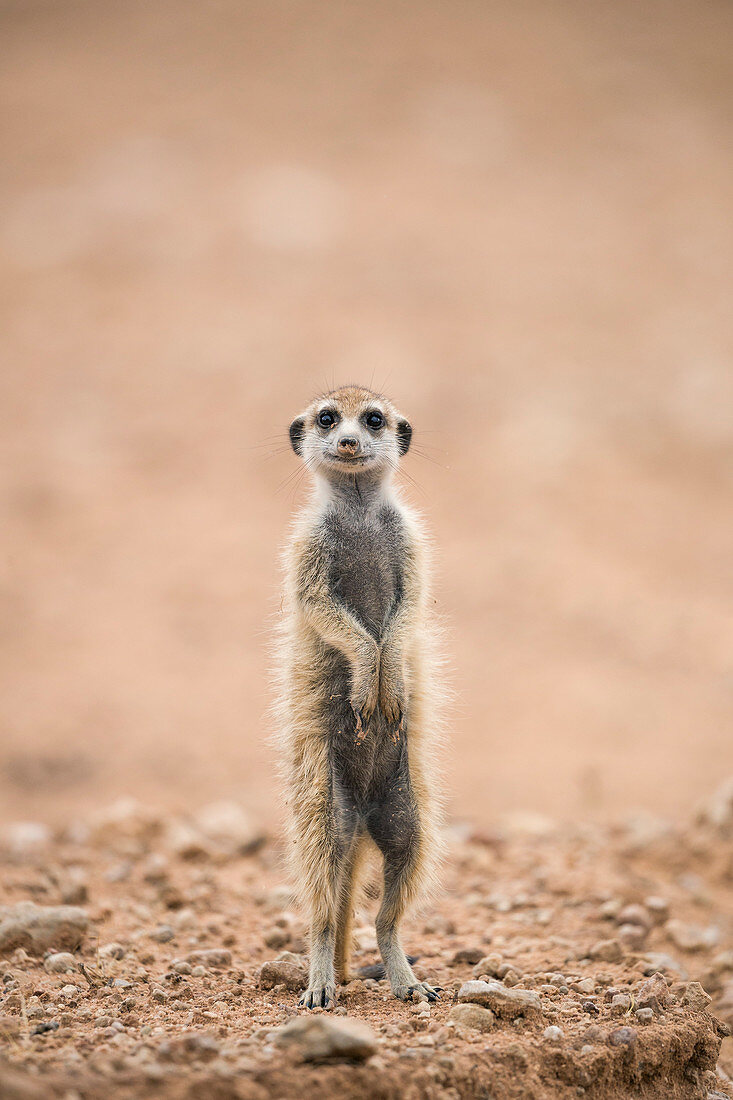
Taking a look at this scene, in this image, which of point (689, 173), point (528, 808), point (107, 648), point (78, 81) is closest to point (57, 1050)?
point (528, 808)

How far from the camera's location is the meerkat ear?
4102 millimetres

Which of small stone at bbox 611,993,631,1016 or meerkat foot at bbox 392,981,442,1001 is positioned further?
meerkat foot at bbox 392,981,442,1001

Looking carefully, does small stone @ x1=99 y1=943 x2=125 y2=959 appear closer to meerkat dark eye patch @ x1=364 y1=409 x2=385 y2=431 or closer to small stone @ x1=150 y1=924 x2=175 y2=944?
small stone @ x1=150 y1=924 x2=175 y2=944

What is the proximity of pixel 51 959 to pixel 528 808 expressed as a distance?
4931 millimetres

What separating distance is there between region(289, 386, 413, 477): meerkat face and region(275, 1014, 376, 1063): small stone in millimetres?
1980

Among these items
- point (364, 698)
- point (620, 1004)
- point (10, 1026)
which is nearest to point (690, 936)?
point (620, 1004)

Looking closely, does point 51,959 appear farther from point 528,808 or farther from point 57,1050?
point 528,808

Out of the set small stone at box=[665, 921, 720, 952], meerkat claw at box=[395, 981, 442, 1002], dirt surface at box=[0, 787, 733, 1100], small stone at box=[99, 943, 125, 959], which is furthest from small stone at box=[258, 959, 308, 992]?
small stone at box=[665, 921, 720, 952]

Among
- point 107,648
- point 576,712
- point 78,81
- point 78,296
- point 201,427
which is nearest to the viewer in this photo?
point 576,712

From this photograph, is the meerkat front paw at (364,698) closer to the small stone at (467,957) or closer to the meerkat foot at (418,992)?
the meerkat foot at (418,992)

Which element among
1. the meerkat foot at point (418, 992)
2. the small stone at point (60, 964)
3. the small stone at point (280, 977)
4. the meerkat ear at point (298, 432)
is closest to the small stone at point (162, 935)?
the small stone at point (60, 964)

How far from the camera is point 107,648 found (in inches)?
434

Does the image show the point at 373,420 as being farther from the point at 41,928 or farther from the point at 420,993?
the point at 41,928

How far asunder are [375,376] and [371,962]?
12556mm
